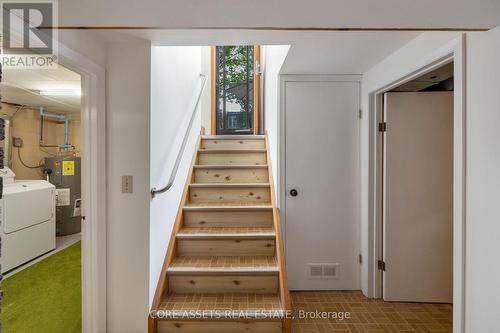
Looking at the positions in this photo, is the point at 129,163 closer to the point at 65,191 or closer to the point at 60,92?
the point at 60,92

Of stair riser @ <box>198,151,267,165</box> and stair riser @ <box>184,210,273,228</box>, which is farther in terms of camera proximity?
stair riser @ <box>198,151,267,165</box>

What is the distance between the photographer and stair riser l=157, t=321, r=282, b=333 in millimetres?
1852

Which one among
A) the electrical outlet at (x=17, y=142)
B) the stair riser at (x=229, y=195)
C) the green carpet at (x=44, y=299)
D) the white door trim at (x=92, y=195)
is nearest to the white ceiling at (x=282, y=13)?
the white door trim at (x=92, y=195)

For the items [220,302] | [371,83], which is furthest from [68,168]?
[371,83]

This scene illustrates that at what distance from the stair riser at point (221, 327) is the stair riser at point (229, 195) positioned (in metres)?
1.23

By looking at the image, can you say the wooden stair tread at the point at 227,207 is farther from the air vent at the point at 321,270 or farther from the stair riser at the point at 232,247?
the air vent at the point at 321,270

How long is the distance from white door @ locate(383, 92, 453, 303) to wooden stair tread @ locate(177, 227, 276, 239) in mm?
1094

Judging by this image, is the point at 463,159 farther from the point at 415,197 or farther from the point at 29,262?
the point at 29,262

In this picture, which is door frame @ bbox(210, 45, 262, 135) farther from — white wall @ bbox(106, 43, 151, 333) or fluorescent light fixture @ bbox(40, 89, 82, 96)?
white wall @ bbox(106, 43, 151, 333)

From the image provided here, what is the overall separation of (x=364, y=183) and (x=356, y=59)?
3.64 ft

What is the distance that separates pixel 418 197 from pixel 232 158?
2048mm

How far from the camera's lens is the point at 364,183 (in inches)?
99.6

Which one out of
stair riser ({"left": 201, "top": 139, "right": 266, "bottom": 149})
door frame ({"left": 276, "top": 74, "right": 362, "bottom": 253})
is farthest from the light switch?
stair riser ({"left": 201, "top": 139, "right": 266, "bottom": 149})

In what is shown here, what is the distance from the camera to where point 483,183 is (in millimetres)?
1271
